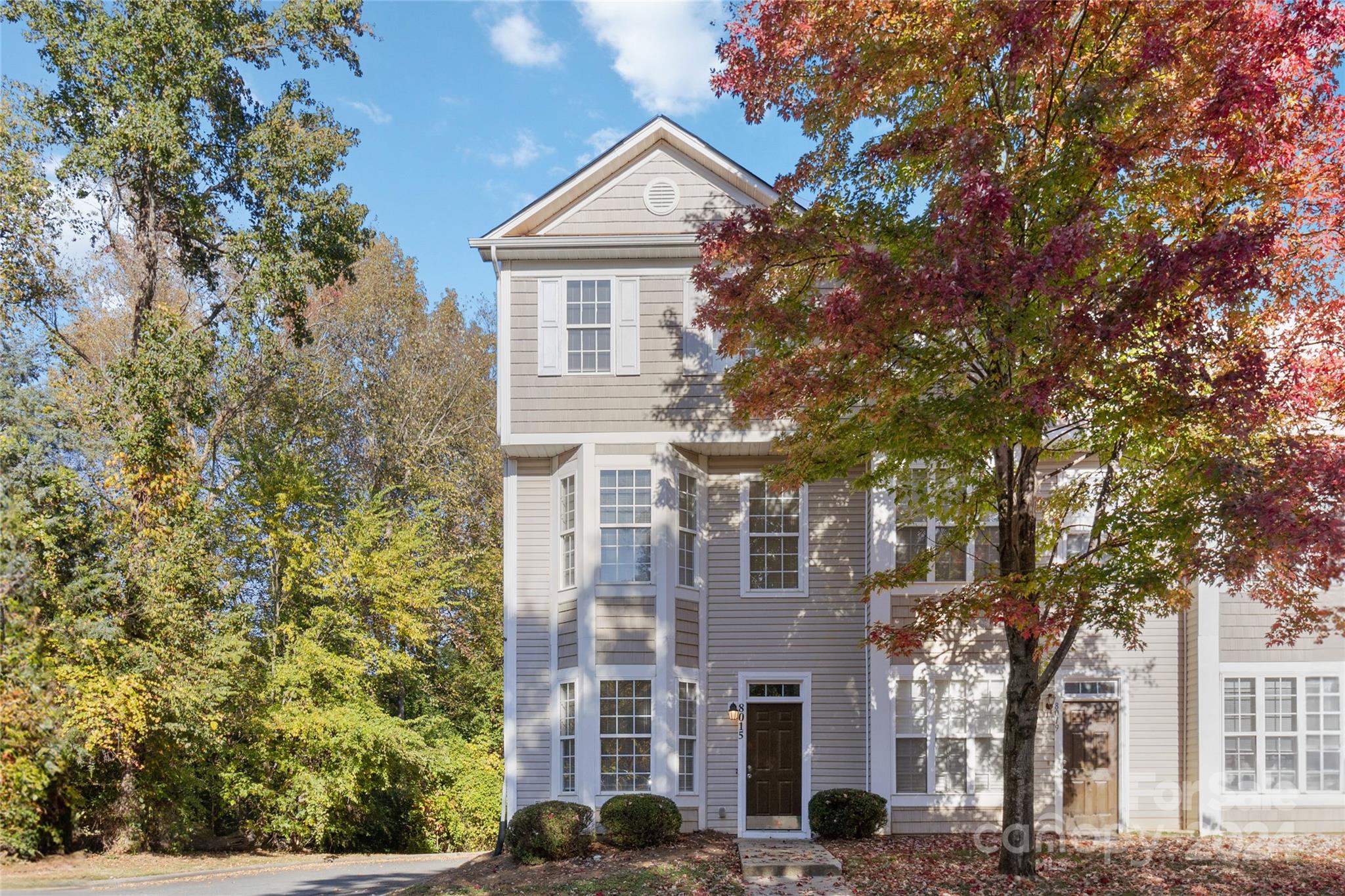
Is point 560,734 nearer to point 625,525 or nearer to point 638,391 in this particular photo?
point 625,525

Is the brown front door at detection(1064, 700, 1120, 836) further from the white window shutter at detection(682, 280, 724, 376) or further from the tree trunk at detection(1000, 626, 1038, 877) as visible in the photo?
the white window shutter at detection(682, 280, 724, 376)

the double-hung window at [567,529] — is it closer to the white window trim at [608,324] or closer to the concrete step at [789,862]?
the white window trim at [608,324]

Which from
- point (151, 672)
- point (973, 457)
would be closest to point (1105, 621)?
point (973, 457)

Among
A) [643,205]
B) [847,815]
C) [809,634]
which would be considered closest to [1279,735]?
[847,815]

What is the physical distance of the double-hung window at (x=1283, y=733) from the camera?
14.8m

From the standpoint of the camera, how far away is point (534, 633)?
15.6 meters

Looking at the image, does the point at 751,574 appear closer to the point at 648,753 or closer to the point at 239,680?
the point at 648,753

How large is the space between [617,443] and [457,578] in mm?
9640

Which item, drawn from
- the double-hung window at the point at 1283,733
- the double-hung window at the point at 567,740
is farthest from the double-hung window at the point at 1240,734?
the double-hung window at the point at 567,740

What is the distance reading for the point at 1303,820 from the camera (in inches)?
580

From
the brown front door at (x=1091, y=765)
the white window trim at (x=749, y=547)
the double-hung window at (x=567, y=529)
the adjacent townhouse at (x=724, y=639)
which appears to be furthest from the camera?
the white window trim at (x=749, y=547)

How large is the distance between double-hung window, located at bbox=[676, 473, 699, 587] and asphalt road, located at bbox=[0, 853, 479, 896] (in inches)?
228

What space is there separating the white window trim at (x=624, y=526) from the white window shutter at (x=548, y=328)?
1.66 meters

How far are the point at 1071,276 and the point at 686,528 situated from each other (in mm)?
7560
